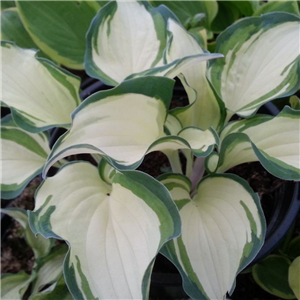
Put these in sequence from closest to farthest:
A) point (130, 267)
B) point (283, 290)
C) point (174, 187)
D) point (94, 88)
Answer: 1. point (130, 267)
2. point (174, 187)
3. point (283, 290)
4. point (94, 88)

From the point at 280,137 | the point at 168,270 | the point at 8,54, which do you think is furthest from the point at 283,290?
the point at 8,54

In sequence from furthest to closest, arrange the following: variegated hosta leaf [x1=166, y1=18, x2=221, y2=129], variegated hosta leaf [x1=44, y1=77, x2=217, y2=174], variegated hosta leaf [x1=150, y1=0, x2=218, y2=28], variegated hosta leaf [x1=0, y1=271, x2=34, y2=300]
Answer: variegated hosta leaf [x1=150, y1=0, x2=218, y2=28]
variegated hosta leaf [x1=0, y1=271, x2=34, y2=300]
variegated hosta leaf [x1=166, y1=18, x2=221, y2=129]
variegated hosta leaf [x1=44, y1=77, x2=217, y2=174]

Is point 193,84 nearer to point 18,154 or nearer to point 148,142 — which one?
point 148,142

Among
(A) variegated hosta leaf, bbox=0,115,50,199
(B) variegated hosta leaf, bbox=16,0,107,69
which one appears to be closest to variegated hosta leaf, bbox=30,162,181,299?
(A) variegated hosta leaf, bbox=0,115,50,199

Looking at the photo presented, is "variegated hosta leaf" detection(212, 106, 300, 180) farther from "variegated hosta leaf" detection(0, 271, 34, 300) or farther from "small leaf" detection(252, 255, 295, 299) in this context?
"variegated hosta leaf" detection(0, 271, 34, 300)

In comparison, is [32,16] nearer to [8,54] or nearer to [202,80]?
[8,54]
